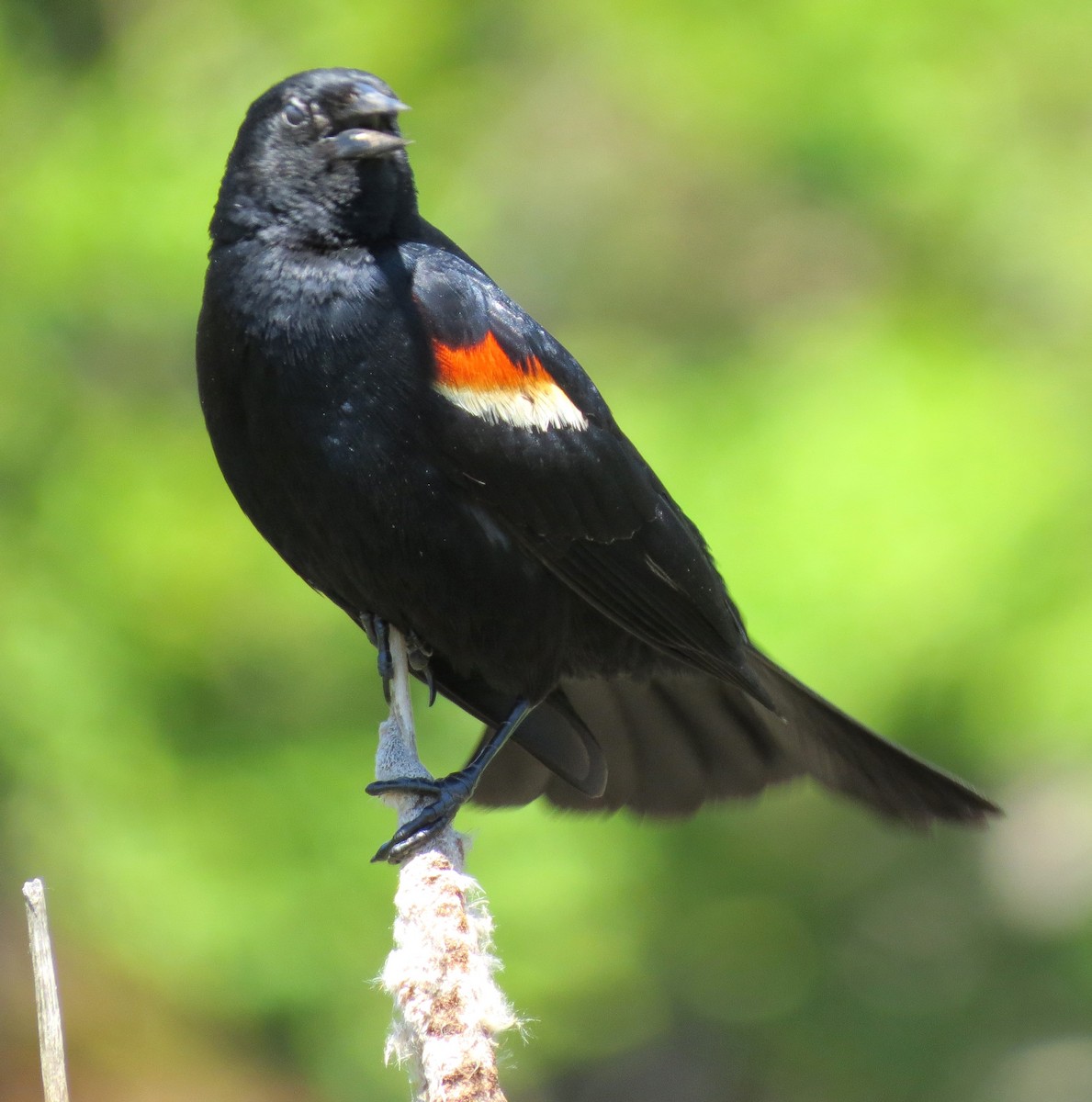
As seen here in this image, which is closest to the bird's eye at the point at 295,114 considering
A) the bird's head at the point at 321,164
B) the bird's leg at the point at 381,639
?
the bird's head at the point at 321,164

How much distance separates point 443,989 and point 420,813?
0.86m

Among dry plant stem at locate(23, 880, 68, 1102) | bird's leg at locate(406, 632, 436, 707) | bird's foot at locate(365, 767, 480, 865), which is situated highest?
bird's leg at locate(406, 632, 436, 707)

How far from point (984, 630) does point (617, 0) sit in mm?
2860

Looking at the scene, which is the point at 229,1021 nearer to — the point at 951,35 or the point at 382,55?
the point at 382,55

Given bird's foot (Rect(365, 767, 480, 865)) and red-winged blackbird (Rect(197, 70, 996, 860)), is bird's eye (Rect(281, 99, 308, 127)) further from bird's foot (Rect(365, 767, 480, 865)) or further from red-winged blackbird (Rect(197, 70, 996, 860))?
bird's foot (Rect(365, 767, 480, 865))

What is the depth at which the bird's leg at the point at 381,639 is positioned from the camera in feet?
9.10

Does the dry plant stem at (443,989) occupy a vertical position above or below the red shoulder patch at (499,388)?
below

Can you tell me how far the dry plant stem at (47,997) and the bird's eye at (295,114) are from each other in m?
1.51

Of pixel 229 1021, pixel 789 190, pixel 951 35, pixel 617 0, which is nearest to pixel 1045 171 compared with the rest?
pixel 951 35

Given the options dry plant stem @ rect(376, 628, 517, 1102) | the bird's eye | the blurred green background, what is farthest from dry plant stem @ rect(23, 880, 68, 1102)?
the blurred green background

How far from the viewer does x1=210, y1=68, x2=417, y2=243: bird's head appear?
2498 mm

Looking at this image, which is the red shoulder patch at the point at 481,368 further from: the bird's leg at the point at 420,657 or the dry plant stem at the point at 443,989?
the dry plant stem at the point at 443,989

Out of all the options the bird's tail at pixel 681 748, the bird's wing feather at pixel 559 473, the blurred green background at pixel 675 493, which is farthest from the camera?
the blurred green background at pixel 675 493

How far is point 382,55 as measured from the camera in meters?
5.61
